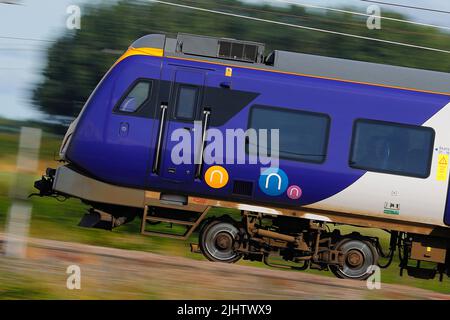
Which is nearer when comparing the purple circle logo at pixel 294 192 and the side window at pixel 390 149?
the purple circle logo at pixel 294 192

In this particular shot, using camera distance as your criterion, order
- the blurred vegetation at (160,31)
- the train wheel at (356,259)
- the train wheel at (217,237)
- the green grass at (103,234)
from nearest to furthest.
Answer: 1. the train wheel at (217,237)
2. the train wheel at (356,259)
3. the green grass at (103,234)
4. the blurred vegetation at (160,31)

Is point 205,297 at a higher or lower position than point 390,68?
lower

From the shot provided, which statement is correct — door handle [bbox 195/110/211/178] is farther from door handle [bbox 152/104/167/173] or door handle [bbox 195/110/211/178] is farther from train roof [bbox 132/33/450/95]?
train roof [bbox 132/33/450/95]

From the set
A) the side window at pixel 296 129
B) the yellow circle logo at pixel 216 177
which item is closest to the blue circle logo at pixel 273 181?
the side window at pixel 296 129

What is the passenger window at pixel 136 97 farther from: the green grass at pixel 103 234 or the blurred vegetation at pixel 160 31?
the blurred vegetation at pixel 160 31

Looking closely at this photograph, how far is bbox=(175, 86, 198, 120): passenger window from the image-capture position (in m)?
12.5

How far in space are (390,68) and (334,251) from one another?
3223 mm

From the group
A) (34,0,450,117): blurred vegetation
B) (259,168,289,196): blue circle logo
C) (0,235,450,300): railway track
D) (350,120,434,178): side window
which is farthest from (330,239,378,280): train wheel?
(34,0,450,117): blurred vegetation

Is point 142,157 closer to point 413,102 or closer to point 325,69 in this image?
point 325,69

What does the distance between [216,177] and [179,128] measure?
0.98 metres

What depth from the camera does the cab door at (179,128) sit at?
12.4 metres

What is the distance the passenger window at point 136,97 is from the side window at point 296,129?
68.0 inches
